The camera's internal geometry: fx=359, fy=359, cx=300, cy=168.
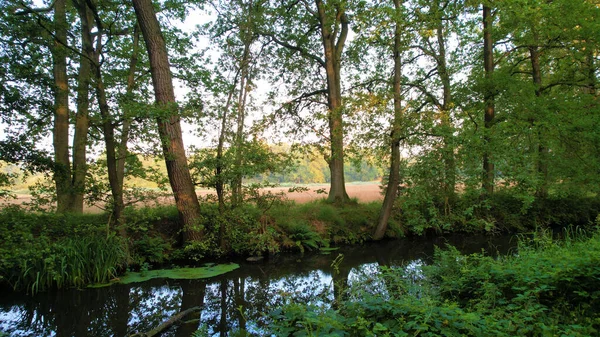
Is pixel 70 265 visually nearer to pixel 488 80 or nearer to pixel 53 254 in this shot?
pixel 53 254

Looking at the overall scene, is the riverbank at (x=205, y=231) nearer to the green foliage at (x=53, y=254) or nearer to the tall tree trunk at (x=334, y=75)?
the green foliage at (x=53, y=254)

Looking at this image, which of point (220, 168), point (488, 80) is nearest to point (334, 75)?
point (488, 80)

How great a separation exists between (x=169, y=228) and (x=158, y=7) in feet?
22.8

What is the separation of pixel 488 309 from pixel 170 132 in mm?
7991

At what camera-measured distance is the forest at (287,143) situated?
738 cm

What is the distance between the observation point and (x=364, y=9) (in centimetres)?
1127

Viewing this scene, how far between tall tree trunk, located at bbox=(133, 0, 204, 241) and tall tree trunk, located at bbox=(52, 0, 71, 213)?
6.30ft

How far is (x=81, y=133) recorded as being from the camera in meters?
11.7

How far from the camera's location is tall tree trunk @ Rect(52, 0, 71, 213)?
857cm

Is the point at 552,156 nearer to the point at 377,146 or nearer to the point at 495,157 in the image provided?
the point at 495,157

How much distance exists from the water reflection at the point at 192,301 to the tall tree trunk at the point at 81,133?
313cm

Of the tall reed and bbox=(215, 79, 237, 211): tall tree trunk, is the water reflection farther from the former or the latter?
bbox=(215, 79, 237, 211): tall tree trunk

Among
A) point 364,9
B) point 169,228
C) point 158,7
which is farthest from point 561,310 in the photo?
point 158,7

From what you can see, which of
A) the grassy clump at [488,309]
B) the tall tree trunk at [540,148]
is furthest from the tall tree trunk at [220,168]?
the tall tree trunk at [540,148]
